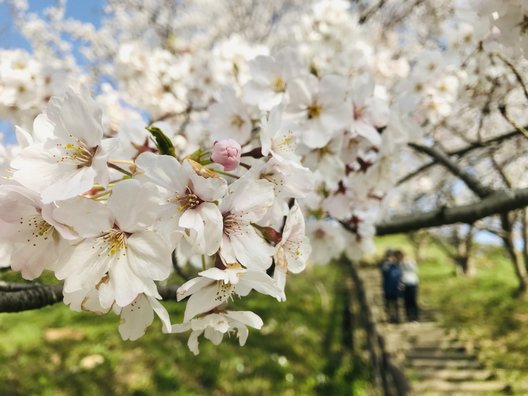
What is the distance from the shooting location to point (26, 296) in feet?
3.45

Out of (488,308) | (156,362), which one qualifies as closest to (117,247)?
(156,362)

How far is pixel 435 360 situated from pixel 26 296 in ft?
25.3

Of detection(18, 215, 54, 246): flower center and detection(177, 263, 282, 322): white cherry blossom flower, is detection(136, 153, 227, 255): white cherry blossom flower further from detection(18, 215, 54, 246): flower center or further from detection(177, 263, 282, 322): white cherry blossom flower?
detection(18, 215, 54, 246): flower center

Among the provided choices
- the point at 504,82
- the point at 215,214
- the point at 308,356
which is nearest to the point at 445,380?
the point at 308,356

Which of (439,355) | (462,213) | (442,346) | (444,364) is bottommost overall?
(444,364)

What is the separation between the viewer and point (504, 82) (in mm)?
2701

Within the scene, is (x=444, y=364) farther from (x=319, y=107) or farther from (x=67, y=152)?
(x=67, y=152)

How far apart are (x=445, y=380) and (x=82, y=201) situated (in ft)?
23.4

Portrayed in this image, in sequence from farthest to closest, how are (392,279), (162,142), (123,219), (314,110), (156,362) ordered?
(392,279), (156,362), (314,110), (162,142), (123,219)

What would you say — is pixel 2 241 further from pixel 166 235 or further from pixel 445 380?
pixel 445 380

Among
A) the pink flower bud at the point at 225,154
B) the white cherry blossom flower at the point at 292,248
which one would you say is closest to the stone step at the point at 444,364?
the white cherry blossom flower at the point at 292,248

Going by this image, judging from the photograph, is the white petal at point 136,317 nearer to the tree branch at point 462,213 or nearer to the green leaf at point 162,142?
the green leaf at point 162,142

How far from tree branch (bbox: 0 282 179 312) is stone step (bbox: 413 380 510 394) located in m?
6.04

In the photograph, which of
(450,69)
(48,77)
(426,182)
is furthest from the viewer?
→ (426,182)
